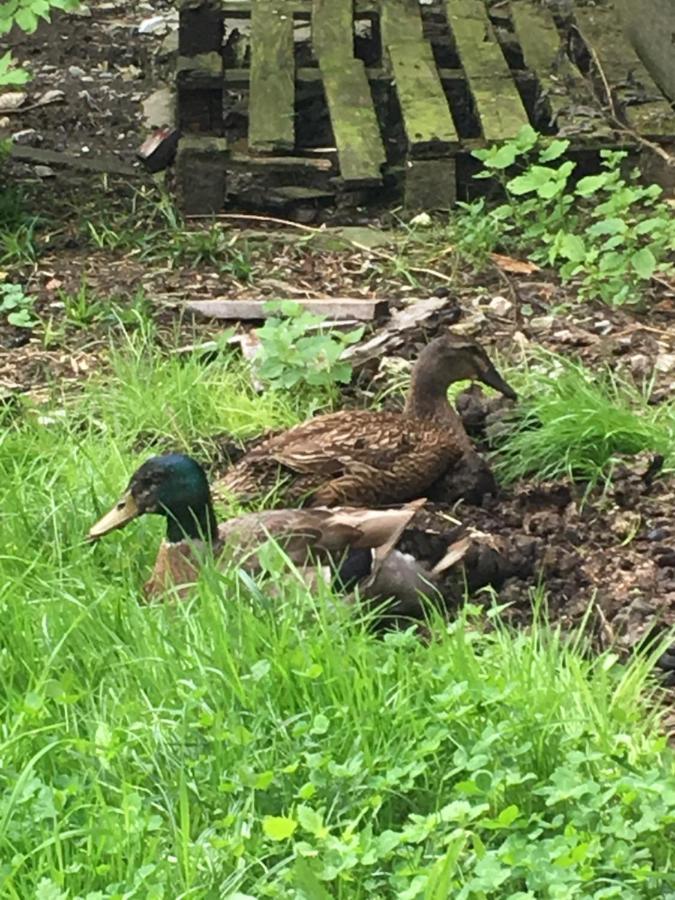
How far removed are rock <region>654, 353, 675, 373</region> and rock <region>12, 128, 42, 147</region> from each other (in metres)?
3.69

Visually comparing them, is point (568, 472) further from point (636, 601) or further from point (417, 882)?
point (417, 882)

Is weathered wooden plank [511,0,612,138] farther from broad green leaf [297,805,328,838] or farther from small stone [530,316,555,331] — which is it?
broad green leaf [297,805,328,838]

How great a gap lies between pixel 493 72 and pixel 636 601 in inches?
155

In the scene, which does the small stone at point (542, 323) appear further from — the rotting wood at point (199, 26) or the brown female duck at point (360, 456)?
the rotting wood at point (199, 26)

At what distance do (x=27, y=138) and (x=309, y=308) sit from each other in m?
2.83

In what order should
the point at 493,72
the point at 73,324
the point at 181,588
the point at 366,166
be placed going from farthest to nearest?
the point at 493,72 < the point at 366,166 < the point at 73,324 < the point at 181,588

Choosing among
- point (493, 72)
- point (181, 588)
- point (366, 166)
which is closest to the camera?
point (181, 588)

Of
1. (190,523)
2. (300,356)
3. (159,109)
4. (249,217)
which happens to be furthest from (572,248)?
(159,109)

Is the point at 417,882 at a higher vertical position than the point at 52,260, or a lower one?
higher

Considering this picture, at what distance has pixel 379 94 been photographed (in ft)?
24.3

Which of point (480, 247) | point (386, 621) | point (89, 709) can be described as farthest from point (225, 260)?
point (89, 709)

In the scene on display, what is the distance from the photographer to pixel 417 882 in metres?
2.75

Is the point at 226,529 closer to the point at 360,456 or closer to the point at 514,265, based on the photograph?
the point at 360,456

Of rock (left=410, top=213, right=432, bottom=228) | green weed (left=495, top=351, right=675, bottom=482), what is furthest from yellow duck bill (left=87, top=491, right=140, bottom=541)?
rock (left=410, top=213, right=432, bottom=228)
